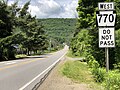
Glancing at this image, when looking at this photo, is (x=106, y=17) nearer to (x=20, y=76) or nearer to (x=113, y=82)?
(x=113, y=82)

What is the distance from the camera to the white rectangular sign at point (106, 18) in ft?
36.4

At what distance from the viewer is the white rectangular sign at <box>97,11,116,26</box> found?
36.4 feet

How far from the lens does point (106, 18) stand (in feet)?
36.5

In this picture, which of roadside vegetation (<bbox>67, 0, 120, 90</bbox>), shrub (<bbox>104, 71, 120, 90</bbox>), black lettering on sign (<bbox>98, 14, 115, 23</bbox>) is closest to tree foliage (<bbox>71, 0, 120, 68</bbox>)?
roadside vegetation (<bbox>67, 0, 120, 90</bbox>)

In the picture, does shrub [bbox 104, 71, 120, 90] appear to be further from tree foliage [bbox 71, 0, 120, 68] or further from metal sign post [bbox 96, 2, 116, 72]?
tree foliage [bbox 71, 0, 120, 68]

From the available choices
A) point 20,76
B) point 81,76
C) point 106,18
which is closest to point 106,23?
point 106,18

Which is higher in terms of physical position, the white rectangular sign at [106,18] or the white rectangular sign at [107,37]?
→ the white rectangular sign at [106,18]

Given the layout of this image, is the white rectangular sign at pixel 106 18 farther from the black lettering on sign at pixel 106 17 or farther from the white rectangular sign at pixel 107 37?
the white rectangular sign at pixel 107 37

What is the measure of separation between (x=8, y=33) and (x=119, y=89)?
4682cm

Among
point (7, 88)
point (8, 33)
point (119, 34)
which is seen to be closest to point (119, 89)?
point (7, 88)

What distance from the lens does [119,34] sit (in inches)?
754

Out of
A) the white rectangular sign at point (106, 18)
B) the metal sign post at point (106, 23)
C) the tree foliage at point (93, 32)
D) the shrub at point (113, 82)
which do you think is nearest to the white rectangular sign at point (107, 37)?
the metal sign post at point (106, 23)

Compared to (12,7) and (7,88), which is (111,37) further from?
(12,7)

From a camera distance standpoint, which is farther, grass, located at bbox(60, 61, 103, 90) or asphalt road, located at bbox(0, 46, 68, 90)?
asphalt road, located at bbox(0, 46, 68, 90)
